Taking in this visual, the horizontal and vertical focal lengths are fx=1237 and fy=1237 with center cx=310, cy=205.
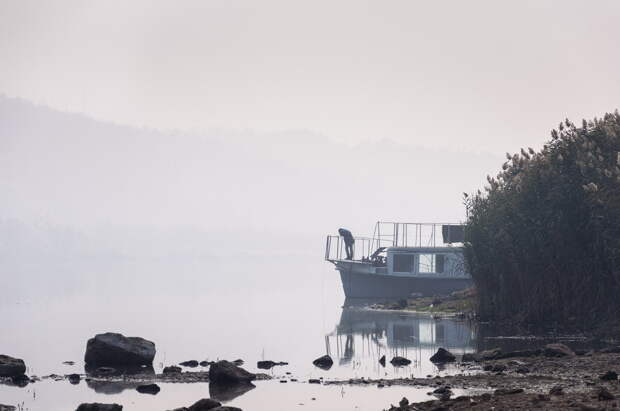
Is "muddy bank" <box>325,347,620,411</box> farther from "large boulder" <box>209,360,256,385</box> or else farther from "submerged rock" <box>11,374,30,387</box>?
"submerged rock" <box>11,374,30,387</box>

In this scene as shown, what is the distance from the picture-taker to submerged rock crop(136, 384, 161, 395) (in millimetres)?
35475

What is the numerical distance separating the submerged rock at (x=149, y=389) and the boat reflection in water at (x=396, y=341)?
22.9 feet

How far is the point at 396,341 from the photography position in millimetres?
51469

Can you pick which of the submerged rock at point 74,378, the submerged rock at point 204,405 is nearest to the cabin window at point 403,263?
the submerged rock at point 74,378

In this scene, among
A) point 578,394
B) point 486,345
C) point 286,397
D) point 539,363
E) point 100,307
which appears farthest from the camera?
point 100,307

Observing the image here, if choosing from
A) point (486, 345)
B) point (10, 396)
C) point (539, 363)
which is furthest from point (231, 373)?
point (486, 345)

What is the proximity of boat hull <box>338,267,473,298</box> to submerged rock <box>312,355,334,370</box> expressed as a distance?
38.4 metres

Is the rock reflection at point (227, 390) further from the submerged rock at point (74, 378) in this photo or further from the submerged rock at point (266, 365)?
the submerged rock at point (266, 365)

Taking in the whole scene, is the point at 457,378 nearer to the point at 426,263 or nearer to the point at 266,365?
the point at 266,365

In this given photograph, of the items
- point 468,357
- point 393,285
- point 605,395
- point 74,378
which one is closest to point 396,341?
point 468,357

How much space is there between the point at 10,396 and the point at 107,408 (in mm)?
5668

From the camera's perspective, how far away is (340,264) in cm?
9006

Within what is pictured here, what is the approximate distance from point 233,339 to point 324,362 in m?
15.3

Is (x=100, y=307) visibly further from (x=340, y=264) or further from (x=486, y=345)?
(x=486, y=345)
